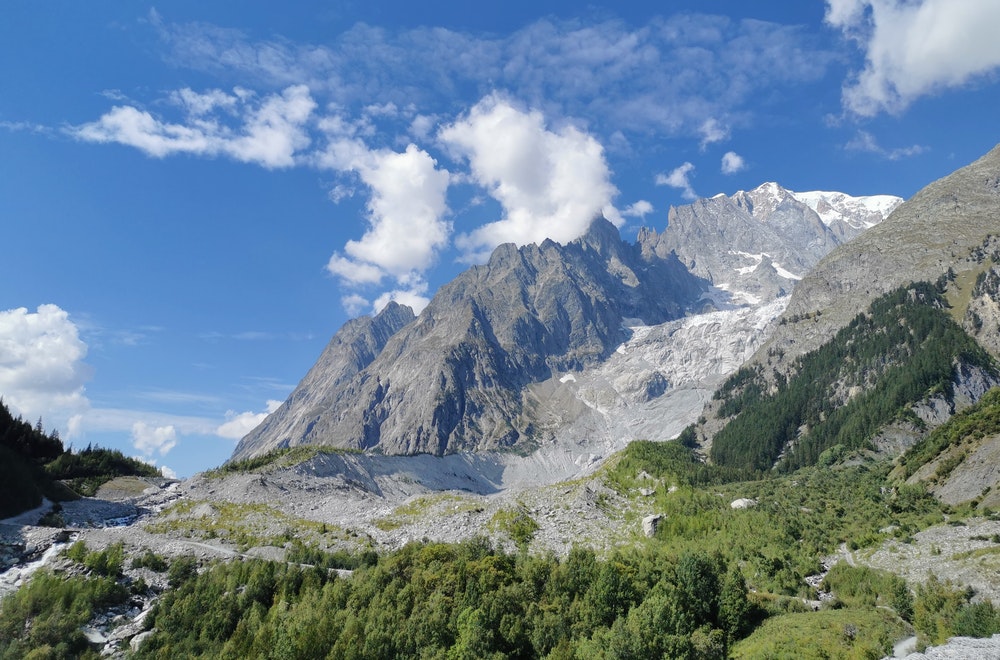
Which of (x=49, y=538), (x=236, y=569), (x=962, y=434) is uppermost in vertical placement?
(x=962, y=434)

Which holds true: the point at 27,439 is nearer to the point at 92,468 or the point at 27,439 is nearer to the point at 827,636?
the point at 92,468

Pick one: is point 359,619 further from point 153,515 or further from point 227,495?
point 227,495

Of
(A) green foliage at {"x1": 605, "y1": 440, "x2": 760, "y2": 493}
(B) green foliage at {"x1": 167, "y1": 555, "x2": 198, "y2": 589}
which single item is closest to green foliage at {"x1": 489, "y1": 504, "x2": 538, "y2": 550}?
(A) green foliage at {"x1": 605, "y1": 440, "x2": 760, "y2": 493}

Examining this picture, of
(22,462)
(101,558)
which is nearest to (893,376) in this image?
(101,558)

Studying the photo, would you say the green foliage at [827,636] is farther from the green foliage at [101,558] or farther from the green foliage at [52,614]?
the green foliage at [101,558]

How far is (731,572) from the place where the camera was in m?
46.4

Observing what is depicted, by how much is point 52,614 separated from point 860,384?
189124mm

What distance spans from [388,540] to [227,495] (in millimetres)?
45521

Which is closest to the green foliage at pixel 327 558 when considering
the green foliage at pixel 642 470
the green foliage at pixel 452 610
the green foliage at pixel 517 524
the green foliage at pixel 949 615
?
the green foliage at pixel 452 610

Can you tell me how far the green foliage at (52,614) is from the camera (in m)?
35.9

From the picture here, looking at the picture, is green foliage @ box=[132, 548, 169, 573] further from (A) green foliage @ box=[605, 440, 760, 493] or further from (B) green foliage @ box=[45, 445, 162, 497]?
(A) green foliage @ box=[605, 440, 760, 493]

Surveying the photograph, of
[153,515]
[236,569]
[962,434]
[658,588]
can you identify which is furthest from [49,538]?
[962,434]

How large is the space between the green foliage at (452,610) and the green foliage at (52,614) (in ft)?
13.6

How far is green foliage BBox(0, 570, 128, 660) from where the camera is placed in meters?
35.9
